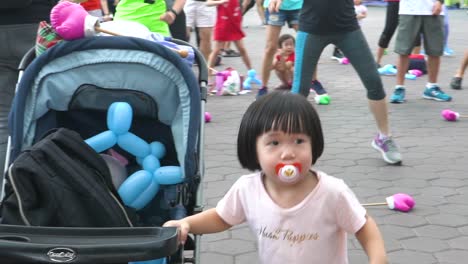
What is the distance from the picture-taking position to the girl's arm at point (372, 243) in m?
2.52

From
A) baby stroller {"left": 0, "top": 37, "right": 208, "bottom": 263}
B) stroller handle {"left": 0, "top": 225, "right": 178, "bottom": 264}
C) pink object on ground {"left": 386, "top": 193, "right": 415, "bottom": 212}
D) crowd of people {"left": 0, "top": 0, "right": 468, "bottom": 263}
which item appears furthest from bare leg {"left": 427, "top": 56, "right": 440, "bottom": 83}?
stroller handle {"left": 0, "top": 225, "right": 178, "bottom": 264}

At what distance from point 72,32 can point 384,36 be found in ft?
24.2

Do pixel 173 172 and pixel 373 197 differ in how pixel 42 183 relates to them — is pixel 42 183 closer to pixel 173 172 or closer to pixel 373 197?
pixel 173 172

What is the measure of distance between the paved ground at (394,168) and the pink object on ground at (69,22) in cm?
152

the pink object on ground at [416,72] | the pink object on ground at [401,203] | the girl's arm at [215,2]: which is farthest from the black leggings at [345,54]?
the pink object on ground at [416,72]

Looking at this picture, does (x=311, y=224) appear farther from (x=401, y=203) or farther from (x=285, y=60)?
(x=285, y=60)

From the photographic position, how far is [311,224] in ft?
8.73

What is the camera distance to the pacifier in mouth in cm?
254

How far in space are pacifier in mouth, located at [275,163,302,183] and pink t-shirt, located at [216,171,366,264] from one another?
0.49 ft

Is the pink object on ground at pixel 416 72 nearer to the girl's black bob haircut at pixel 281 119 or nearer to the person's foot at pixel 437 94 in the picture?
the person's foot at pixel 437 94

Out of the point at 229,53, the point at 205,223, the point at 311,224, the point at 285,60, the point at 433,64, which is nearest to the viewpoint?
the point at 311,224

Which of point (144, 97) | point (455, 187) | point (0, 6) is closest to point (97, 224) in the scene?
point (144, 97)

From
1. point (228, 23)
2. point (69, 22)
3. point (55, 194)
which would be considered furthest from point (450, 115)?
point (55, 194)

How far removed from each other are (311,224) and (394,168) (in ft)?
11.1
